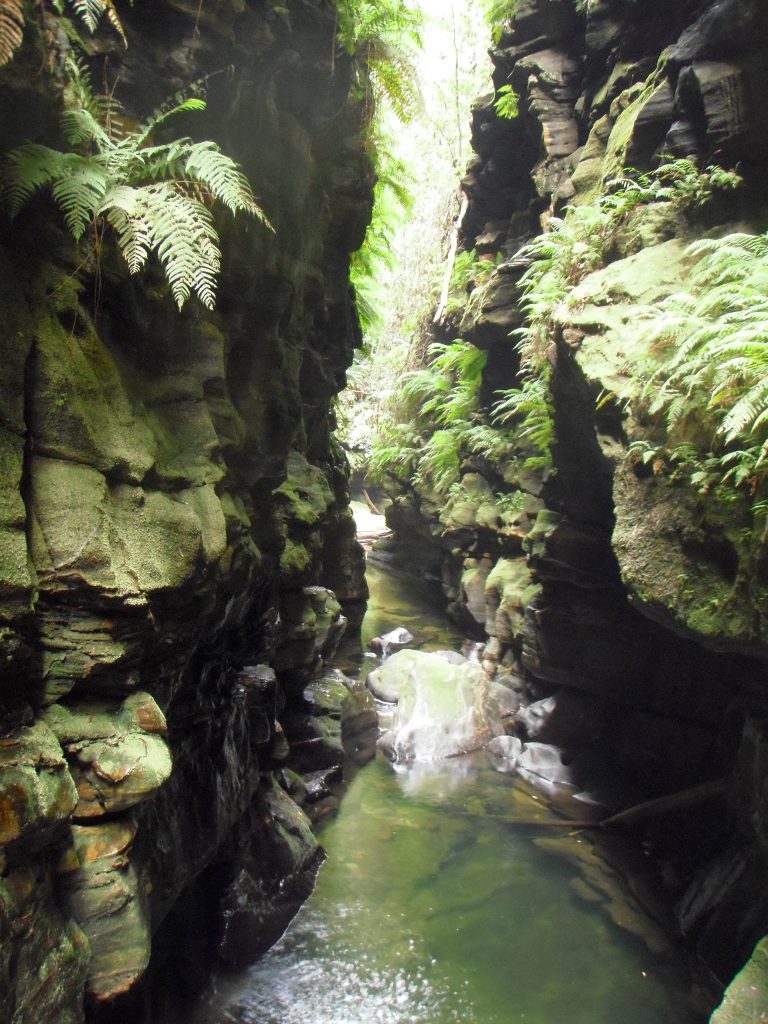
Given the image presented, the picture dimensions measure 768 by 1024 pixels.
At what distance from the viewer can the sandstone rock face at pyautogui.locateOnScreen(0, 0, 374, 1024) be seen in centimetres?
295

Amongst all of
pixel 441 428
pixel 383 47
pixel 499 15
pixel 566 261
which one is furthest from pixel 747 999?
pixel 499 15

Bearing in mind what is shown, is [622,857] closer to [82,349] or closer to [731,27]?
[82,349]

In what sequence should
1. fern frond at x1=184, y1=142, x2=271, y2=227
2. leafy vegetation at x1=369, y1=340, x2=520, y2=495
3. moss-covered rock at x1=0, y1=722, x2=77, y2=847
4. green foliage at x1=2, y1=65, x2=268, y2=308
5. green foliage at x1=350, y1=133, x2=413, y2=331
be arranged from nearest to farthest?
moss-covered rock at x1=0, y1=722, x2=77, y2=847 < green foliage at x1=2, y1=65, x2=268, y2=308 < fern frond at x1=184, y1=142, x2=271, y2=227 < green foliage at x1=350, y1=133, x2=413, y2=331 < leafy vegetation at x1=369, y1=340, x2=520, y2=495

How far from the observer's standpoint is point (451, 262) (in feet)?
48.7

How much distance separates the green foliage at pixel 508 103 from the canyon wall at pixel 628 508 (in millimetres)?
123

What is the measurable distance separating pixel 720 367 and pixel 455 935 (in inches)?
214

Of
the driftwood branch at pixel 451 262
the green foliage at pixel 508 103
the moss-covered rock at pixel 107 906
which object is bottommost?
the moss-covered rock at pixel 107 906

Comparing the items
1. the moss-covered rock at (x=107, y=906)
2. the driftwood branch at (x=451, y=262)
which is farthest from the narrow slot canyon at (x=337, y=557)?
the driftwood branch at (x=451, y=262)

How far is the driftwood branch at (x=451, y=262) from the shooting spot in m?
14.6

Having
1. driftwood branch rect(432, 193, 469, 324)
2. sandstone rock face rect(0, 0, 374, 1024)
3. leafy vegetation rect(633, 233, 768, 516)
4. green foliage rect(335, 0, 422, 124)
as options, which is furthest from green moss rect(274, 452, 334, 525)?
driftwood branch rect(432, 193, 469, 324)

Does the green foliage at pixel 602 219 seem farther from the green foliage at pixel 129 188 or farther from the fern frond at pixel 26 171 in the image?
the fern frond at pixel 26 171

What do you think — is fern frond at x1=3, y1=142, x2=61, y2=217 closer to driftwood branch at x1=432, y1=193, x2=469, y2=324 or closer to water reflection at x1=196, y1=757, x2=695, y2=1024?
water reflection at x1=196, y1=757, x2=695, y2=1024

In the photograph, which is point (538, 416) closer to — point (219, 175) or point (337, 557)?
point (337, 557)

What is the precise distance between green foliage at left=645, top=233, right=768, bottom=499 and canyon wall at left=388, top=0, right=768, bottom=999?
0.28 meters
